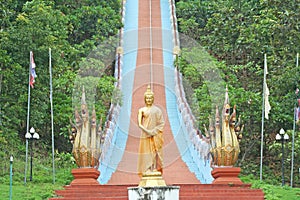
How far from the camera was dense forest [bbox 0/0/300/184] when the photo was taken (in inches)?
1297

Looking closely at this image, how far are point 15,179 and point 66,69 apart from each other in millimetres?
9561

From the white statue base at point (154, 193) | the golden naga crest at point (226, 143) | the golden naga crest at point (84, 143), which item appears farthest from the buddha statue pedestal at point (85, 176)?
the white statue base at point (154, 193)

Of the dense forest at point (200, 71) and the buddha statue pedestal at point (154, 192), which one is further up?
the dense forest at point (200, 71)

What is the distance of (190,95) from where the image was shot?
117 feet

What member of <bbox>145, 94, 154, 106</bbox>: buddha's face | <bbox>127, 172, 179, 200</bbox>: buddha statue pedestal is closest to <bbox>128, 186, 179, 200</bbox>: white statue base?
<bbox>127, 172, 179, 200</bbox>: buddha statue pedestal

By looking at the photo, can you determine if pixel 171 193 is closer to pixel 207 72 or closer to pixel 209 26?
pixel 207 72

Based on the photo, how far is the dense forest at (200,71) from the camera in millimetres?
32938

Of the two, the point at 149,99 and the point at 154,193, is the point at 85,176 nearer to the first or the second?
the point at 149,99

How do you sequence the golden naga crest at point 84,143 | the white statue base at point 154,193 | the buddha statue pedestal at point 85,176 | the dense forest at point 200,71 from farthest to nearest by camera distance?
the dense forest at point 200,71
the golden naga crest at point 84,143
the buddha statue pedestal at point 85,176
the white statue base at point 154,193

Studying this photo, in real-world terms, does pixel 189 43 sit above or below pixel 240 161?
above

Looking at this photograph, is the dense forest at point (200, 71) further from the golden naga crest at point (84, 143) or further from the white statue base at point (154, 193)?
the white statue base at point (154, 193)

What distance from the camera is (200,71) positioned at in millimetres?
34438

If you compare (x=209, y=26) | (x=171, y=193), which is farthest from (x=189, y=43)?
(x=171, y=193)

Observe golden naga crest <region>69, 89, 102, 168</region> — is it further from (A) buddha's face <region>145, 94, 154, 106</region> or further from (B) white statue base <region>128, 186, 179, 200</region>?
(B) white statue base <region>128, 186, 179, 200</region>
